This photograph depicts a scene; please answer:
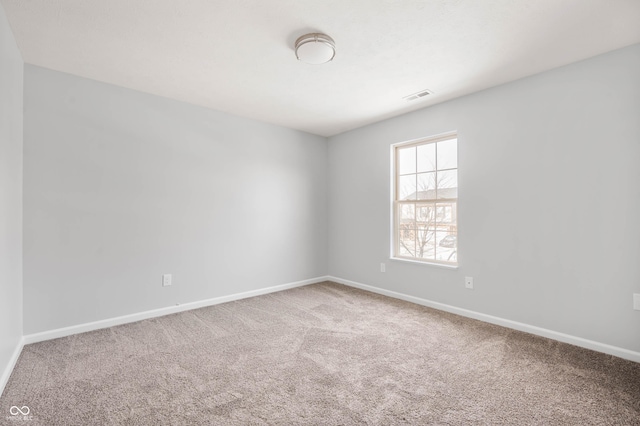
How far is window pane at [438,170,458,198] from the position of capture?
3.52 m

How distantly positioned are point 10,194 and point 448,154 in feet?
13.5

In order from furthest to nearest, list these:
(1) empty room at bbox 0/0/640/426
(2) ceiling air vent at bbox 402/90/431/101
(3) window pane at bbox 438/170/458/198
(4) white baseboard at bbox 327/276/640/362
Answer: (3) window pane at bbox 438/170/458/198 → (2) ceiling air vent at bbox 402/90/431/101 → (4) white baseboard at bbox 327/276/640/362 → (1) empty room at bbox 0/0/640/426

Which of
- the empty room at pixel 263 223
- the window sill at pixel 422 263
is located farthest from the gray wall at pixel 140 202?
the window sill at pixel 422 263

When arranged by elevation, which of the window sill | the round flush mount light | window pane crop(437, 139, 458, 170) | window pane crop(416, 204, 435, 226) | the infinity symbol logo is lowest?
the infinity symbol logo

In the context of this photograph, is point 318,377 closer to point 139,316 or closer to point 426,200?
point 139,316

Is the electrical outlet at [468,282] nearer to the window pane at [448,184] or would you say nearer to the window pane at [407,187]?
the window pane at [448,184]

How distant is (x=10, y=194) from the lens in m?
2.23

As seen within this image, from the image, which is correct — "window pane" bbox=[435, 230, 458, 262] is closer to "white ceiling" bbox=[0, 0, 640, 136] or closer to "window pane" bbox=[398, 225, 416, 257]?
"window pane" bbox=[398, 225, 416, 257]

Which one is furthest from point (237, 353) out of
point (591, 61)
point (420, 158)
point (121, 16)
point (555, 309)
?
point (591, 61)

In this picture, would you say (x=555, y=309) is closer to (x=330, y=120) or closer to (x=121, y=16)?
(x=330, y=120)

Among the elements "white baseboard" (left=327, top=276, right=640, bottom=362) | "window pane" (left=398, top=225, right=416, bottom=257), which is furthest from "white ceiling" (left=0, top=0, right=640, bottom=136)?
"white baseboard" (left=327, top=276, right=640, bottom=362)

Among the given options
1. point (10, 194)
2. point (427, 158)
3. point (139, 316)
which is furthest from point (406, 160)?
point (10, 194)

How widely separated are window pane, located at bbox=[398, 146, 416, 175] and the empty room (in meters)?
0.03

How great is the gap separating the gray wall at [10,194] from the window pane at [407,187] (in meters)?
3.88
